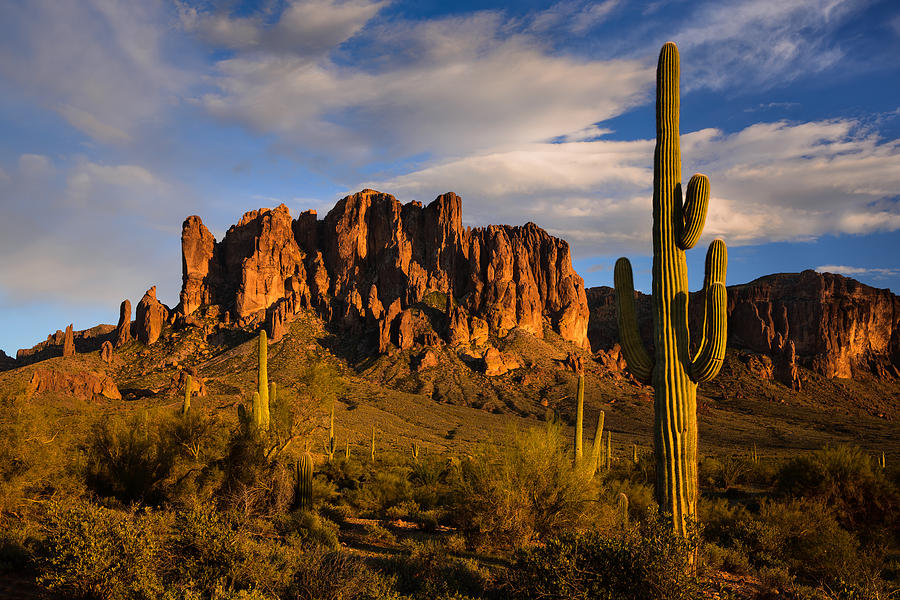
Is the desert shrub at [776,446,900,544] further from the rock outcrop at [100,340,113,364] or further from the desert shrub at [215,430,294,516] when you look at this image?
the rock outcrop at [100,340,113,364]

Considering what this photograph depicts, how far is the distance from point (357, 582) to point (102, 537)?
3897mm

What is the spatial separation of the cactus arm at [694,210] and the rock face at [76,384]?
184 feet

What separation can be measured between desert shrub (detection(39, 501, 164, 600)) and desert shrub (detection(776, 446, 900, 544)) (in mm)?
17873

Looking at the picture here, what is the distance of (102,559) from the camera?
24.0 ft

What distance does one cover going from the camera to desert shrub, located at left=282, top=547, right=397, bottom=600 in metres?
7.18

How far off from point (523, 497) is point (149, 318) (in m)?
93.3

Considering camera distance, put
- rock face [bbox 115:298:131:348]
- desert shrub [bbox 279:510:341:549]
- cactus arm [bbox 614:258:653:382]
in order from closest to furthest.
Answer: cactus arm [bbox 614:258:653:382] → desert shrub [bbox 279:510:341:549] → rock face [bbox 115:298:131:348]

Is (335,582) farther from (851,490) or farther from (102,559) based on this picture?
(851,490)

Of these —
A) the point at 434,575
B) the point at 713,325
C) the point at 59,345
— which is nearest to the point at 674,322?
the point at 713,325

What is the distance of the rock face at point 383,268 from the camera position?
9675 cm

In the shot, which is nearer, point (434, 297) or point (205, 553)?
point (205, 553)

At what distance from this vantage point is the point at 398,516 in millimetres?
16672

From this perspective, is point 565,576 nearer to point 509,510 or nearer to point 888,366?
point 509,510

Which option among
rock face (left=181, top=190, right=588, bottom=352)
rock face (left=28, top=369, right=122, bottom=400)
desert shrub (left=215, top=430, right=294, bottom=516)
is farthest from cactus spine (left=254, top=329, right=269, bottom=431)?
rock face (left=181, top=190, right=588, bottom=352)
